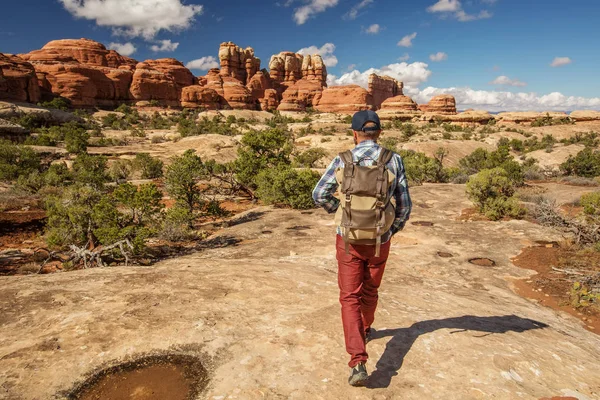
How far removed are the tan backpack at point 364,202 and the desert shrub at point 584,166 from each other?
79.9 ft

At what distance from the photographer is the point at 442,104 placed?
76562mm

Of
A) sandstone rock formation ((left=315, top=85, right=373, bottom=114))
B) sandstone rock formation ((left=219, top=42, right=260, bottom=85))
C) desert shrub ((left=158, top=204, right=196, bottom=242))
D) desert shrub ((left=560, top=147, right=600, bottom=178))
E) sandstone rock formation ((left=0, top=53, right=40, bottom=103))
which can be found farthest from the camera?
sandstone rock formation ((left=219, top=42, right=260, bottom=85))

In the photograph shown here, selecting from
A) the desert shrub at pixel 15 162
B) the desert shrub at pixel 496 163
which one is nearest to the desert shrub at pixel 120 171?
the desert shrub at pixel 15 162

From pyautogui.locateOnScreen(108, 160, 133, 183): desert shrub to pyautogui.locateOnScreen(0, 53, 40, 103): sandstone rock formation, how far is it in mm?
36134

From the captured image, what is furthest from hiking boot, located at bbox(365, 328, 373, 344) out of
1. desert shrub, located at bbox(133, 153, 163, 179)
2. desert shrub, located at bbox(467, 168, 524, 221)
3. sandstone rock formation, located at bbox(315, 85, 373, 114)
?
sandstone rock formation, located at bbox(315, 85, 373, 114)

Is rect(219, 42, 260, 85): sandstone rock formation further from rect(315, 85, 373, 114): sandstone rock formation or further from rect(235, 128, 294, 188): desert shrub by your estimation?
rect(235, 128, 294, 188): desert shrub

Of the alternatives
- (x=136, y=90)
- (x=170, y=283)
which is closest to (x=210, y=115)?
(x=136, y=90)

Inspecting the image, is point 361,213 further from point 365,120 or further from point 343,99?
point 343,99

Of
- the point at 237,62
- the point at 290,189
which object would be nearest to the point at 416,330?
the point at 290,189

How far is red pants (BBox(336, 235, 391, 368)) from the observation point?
273 centimetres

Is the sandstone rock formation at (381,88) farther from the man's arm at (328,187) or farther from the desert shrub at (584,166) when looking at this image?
the man's arm at (328,187)

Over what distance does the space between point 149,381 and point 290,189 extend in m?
10.8

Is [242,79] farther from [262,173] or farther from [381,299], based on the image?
[381,299]

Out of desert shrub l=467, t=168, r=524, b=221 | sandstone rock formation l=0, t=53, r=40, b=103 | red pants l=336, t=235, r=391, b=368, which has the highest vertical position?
sandstone rock formation l=0, t=53, r=40, b=103
